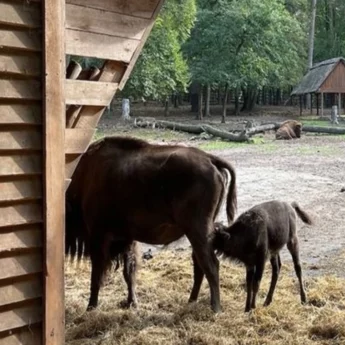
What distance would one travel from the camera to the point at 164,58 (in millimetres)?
28047

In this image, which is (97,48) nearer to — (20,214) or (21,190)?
(21,190)

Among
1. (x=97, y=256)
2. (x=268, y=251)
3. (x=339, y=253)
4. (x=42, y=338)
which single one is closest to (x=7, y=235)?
→ (x=42, y=338)

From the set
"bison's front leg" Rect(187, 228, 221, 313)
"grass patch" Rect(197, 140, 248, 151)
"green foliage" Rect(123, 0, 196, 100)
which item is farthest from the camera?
"green foliage" Rect(123, 0, 196, 100)

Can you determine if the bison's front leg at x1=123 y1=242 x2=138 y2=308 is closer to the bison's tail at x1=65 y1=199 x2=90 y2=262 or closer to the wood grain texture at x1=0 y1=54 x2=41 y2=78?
the bison's tail at x1=65 y1=199 x2=90 y2=262

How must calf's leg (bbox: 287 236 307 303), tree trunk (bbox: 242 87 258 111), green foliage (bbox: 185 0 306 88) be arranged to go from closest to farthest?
calf's leg (bbox: 287 236 307 303)
green foliage (bbox: 185 0 306 88)
tree trunk (bbox: 242 87 258 111)

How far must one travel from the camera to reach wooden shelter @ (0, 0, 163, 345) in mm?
3039

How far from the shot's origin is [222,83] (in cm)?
3247

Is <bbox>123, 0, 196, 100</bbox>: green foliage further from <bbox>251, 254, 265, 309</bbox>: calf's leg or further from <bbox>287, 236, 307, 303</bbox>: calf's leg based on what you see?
<bbox>251, 254, 265, 309</bbox>: calf's leg

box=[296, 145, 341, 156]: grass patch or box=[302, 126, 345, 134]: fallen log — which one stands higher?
box=[302, 126, 345, 134]: fallen log

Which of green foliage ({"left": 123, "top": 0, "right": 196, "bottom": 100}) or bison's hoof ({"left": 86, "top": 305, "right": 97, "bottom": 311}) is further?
green foliage ({"left": 123, "top": 0, "right": 196, "bottom": 100})

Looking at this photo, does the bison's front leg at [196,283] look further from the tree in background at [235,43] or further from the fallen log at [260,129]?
the tree in background at [235,43]

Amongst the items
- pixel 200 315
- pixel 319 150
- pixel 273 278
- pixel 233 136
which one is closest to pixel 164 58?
pixel 233 136

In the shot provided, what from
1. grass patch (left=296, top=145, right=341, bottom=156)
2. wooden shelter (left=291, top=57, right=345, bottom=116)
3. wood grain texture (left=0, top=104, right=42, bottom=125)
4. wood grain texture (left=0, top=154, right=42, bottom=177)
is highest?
wooden shelter (left=291, top=57, right=345, bottom=116)

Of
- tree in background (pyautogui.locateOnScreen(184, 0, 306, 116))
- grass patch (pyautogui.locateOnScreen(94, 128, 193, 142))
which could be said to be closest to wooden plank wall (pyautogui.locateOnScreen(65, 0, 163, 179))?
grass patch (pyautogui.locateOnScreen(94, 128, 193, 142))
